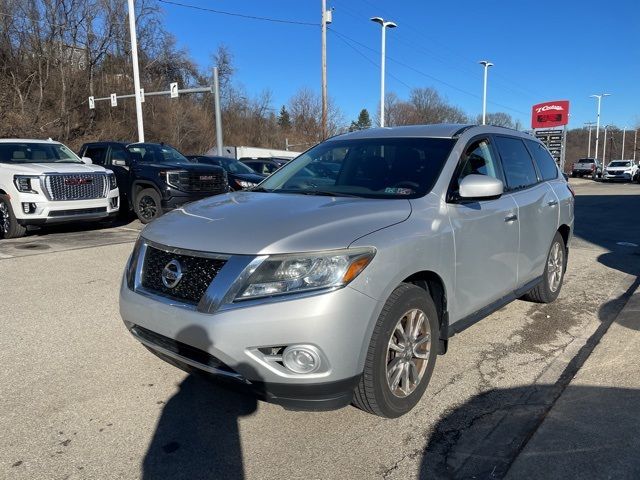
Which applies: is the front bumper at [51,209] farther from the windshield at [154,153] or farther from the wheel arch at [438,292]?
the wheel arch at [438,292]

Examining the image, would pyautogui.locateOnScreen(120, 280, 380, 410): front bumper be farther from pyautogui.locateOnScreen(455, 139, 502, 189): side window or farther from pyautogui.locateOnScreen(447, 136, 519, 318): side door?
pyautogui.locateOnScreen(455, 139, 502, 189): side window

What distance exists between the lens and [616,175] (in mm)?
40375

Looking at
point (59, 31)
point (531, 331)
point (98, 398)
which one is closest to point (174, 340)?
point (98, 398)

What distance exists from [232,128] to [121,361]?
206 feet

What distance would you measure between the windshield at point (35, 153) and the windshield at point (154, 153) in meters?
1.57

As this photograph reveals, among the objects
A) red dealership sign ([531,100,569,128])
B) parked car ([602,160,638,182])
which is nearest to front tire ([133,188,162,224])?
red dealership sign ([531,100,569,128])

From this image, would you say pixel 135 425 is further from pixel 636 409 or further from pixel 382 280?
pixel 636 409

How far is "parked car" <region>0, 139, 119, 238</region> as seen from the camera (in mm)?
8969

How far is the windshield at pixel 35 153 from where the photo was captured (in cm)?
968

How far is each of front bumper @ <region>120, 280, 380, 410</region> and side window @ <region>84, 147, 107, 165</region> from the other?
35.3 feet

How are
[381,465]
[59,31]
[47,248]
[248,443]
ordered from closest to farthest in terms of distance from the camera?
1. [381,465]
2. [248,443]
3. [47,248]
4. [59,31]

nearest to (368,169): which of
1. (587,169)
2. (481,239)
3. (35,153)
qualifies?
(481,239)

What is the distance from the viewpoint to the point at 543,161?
5.46 metres

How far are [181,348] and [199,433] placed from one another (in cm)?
53
